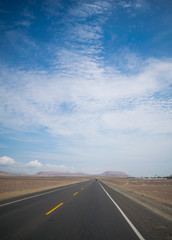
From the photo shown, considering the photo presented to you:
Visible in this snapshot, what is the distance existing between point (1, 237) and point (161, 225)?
5616 mm

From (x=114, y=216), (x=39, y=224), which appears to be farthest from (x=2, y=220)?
(x=114, y=216)

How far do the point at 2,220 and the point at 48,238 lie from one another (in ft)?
8.89

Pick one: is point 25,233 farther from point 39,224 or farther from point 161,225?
point 161,225

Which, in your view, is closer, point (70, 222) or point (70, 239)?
point (70, 239)

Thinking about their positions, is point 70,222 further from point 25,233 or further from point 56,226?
point 25,233

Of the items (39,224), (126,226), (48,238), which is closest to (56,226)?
(39,224)

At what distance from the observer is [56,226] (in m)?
5.86

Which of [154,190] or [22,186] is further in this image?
[22,186]

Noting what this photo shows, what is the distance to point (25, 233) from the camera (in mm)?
5145

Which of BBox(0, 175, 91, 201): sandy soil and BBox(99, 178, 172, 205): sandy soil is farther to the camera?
BBox(0, 175, 91, 201): sandy soil

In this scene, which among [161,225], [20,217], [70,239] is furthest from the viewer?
[20,217]

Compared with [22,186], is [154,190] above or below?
below

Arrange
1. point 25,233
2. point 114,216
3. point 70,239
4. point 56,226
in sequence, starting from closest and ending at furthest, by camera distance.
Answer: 1. point 70,239
2. point 25,233
3. point 56,226
4. point 114,216

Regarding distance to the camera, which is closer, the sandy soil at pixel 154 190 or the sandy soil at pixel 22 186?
the sandy soil at pixel 154 190
